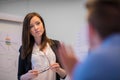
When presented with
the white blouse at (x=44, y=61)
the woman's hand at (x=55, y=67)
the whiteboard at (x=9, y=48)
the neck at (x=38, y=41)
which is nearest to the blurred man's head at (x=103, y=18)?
the woman's hand at (x=55, y=67)

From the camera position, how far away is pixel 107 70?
612 millimetres

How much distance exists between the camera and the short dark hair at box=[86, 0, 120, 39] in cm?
62

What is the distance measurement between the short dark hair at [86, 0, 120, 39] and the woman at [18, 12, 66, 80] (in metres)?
1.41

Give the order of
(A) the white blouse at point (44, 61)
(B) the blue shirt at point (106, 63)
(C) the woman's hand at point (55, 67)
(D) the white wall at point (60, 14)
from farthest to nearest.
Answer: (D) the white wall at point (60, 14) < (A) the white blouse at point (44, 61) < (C) the woman's hand at point (55, 67) < (B) the blue shirt at point (106, 63)

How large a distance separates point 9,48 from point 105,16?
2560 mm

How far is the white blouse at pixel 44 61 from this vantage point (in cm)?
206

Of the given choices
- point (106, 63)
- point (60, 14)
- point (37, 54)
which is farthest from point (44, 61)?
point (106, 63)

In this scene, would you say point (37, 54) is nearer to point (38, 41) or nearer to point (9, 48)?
point (38, 41)

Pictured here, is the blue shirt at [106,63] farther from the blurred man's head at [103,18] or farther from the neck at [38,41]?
the neck at [38,41]

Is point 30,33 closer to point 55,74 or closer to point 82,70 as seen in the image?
point 55,74

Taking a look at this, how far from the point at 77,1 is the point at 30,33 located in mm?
996

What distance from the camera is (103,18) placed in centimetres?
62

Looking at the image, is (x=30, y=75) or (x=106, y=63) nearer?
(x=106, y=63)

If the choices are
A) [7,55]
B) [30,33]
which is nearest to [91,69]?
[30,33]
